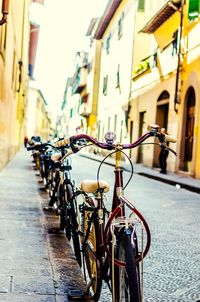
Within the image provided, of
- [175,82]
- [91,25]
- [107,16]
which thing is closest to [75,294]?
[175,82]

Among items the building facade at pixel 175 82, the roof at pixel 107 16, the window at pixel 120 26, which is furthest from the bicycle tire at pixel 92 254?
the roof at pixel 107 16

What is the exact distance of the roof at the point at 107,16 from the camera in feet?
102

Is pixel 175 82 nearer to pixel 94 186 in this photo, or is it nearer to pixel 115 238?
pixel 94 186

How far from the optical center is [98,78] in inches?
1639

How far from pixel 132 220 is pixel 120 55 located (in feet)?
93.0

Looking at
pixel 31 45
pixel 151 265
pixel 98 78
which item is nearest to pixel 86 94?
pixel 98 78

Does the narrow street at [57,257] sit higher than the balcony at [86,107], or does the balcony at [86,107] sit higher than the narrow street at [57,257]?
the balcony at [86,107]

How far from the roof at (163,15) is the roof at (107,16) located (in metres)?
9.95

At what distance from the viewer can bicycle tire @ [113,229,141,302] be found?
Answer: 90.6 inches

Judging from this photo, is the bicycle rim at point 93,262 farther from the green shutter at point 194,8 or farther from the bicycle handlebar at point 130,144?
the green shutter at point 194,8

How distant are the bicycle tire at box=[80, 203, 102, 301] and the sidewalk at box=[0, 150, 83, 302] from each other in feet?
0.65

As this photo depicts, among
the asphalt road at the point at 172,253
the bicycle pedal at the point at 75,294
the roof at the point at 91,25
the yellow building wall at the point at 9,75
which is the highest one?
the roof at the point at 91,25

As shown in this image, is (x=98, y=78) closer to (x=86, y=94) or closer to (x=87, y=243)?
(x=86, y=94)

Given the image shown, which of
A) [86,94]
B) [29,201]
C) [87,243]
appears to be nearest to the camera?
[87,243]
